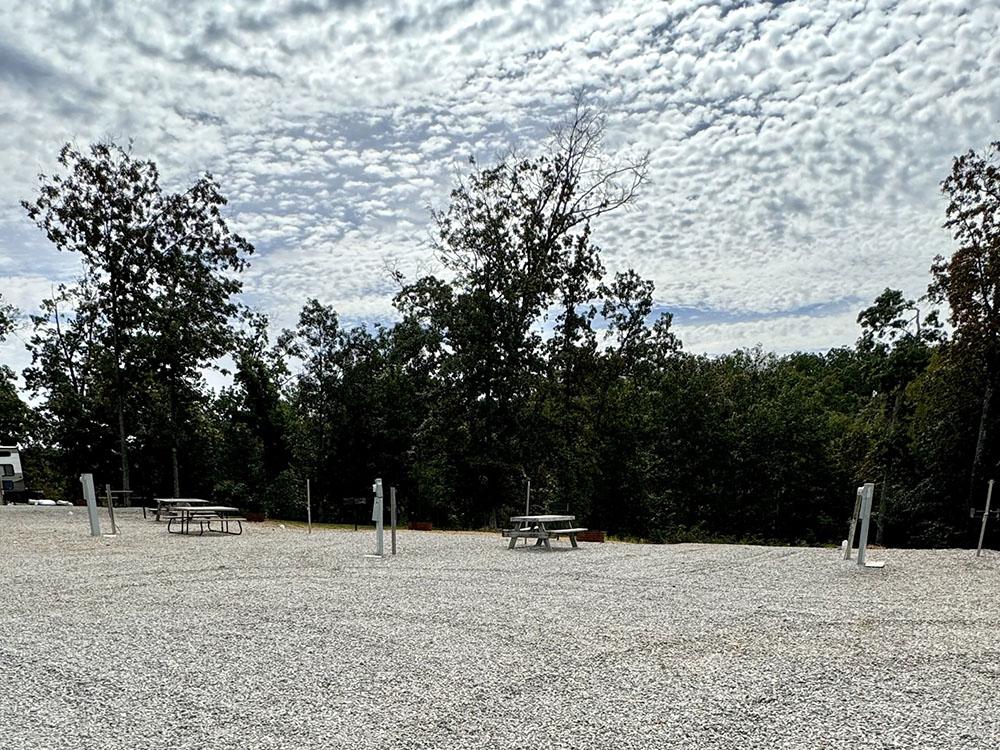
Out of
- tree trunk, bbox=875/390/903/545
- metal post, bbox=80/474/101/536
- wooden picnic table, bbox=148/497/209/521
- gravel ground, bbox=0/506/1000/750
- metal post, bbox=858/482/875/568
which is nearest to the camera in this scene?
gravel ground, bbox=0/506/1000/750

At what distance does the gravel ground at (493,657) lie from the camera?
402 centimetres

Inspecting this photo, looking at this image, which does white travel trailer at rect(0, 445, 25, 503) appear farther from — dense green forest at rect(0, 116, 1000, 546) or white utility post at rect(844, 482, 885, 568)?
white utility post at rect(844, 482, 885, 568)

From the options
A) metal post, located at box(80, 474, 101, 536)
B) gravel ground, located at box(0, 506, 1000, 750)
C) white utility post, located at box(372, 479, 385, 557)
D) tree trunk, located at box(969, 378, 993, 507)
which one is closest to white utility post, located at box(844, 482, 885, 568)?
gravel ground, located at box(0, 506, 1000, 750)

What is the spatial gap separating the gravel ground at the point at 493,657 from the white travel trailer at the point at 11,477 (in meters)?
18.7

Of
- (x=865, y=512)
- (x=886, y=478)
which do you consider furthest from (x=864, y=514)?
(x=886, y=478)

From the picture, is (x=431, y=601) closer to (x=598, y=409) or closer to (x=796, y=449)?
(x=598, y=409)

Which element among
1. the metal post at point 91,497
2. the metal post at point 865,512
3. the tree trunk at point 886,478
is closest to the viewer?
the metal post at point 865,512

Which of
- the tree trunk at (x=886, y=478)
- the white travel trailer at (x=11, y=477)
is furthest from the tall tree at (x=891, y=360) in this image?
the white travel trailer at (x=11, y=477)

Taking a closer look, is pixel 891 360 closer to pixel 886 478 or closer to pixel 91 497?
pixel 886 478

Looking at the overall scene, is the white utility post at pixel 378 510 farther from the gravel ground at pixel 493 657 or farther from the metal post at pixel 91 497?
the metal post at pixel 91 497

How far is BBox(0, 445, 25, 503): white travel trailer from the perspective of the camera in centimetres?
2569

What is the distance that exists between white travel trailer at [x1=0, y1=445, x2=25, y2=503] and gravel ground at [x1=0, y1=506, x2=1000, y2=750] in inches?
737

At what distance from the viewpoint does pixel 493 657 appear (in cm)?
535

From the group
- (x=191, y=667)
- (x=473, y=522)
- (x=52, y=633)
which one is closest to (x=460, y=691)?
(x=191, y=667)
